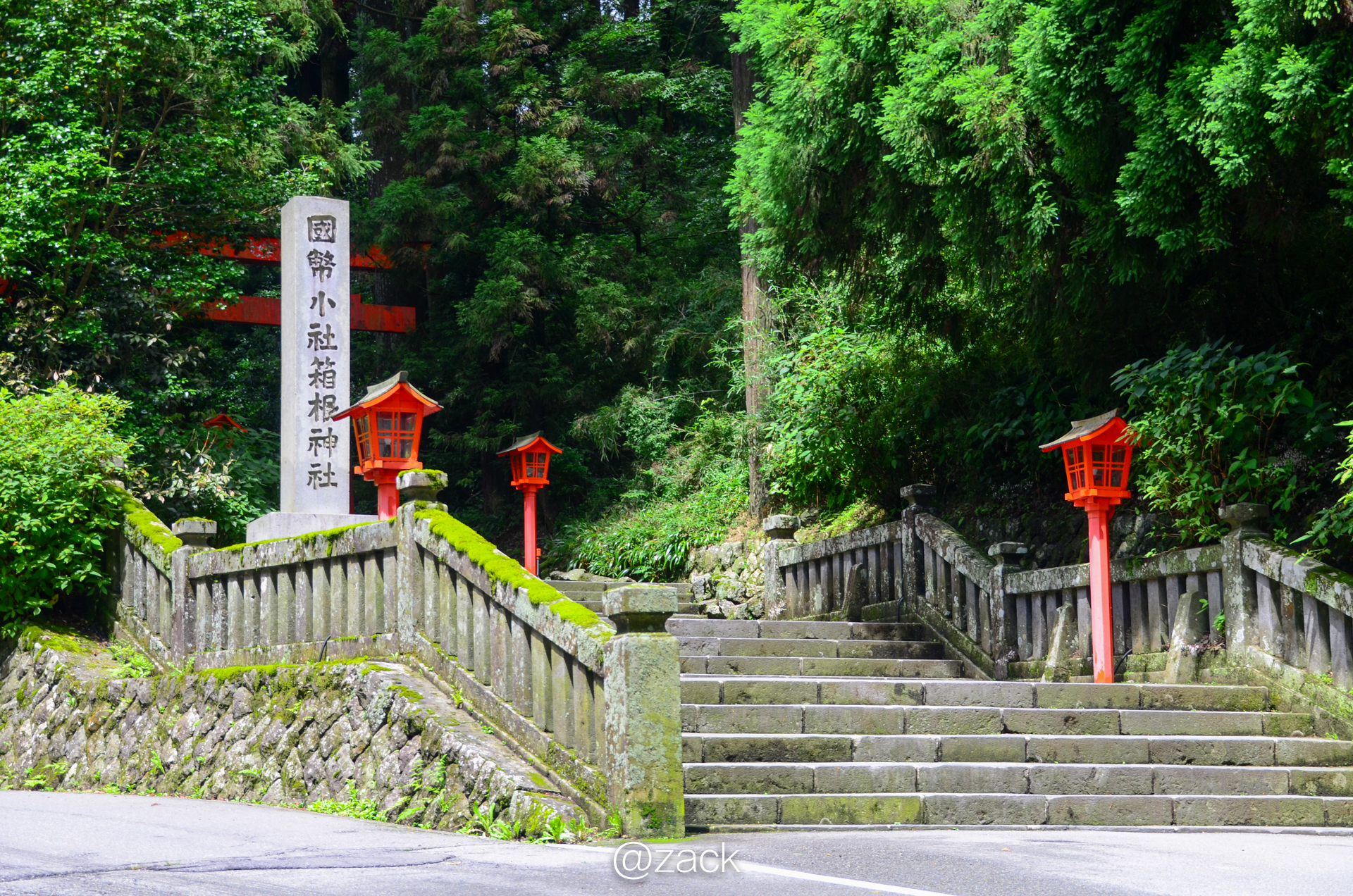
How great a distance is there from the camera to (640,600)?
21.7 feet

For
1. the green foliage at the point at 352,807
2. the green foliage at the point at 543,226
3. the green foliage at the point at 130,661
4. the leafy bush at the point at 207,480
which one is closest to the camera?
the green foliage at the point at 352,807

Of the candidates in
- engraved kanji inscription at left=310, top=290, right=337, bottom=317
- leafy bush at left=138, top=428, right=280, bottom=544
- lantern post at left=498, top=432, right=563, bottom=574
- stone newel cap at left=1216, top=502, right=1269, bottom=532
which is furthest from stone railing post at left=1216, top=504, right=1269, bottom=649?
leafy bush at left=138, top=428, right=280, bottom=544

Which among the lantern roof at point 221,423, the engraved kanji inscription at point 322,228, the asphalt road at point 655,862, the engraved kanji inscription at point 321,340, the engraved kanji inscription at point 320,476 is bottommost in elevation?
the asphalt road at point 655,862

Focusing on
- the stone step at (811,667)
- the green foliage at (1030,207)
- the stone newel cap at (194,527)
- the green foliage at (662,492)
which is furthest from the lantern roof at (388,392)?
the green foliage at (662,492)

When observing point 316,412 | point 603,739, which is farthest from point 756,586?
point 603,739

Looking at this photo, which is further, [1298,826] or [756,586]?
[756,586]

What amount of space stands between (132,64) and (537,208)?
891cm

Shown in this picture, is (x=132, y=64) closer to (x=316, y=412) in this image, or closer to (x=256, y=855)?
(x=316, y=412)

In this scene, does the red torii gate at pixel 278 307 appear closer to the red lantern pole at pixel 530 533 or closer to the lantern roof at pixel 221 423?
the lantern roof at pixel 221 423

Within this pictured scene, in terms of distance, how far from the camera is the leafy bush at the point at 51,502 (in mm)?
12484

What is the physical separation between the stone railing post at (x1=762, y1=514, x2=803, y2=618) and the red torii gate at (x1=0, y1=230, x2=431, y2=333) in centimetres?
994

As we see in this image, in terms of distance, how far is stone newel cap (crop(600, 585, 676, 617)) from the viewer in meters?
6.61

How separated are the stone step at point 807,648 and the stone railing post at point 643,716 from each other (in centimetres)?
352

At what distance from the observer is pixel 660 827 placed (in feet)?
21.1
